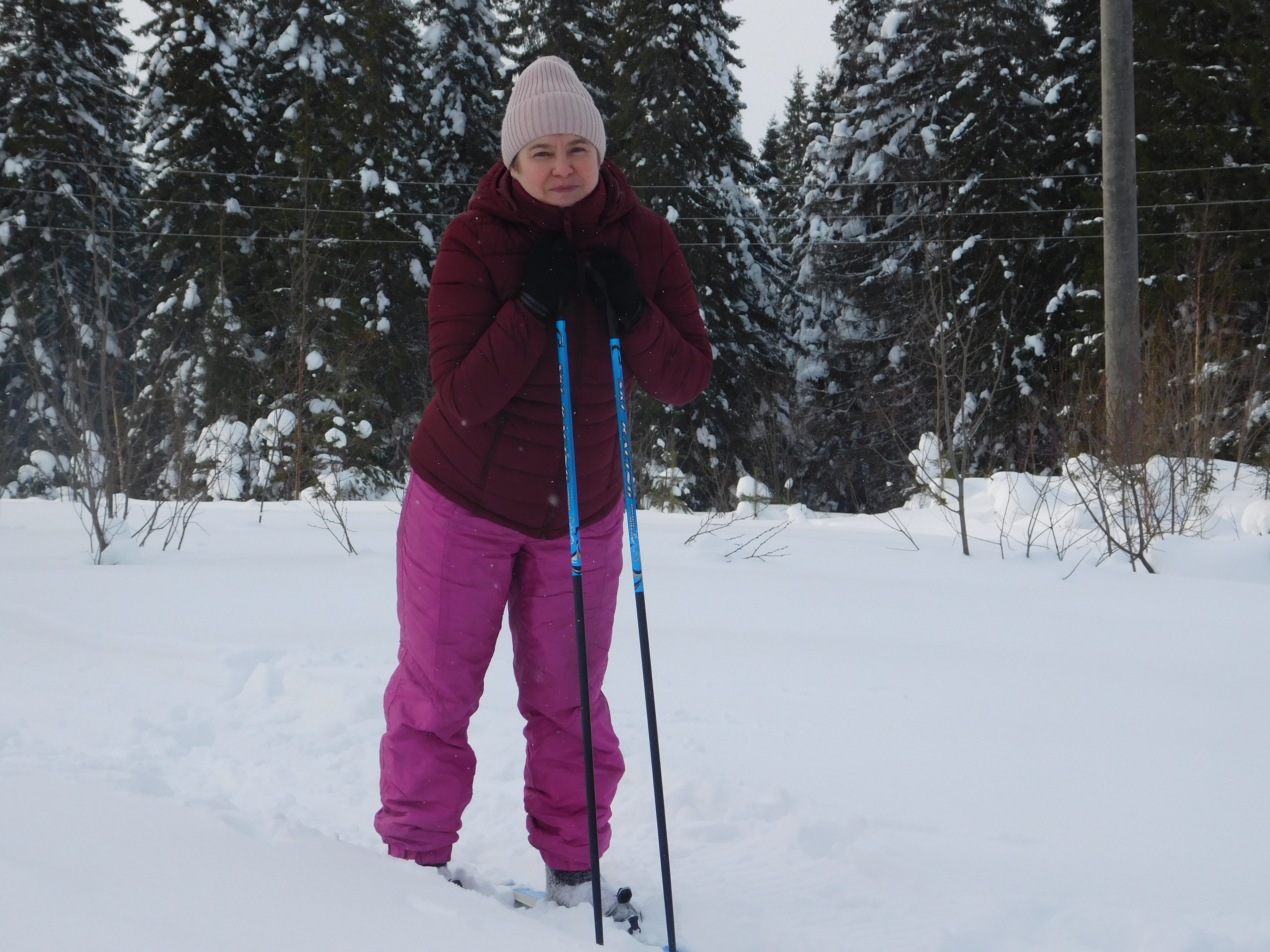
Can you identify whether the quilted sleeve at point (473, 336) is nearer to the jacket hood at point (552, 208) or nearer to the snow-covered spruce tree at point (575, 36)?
the jacket hood at point (552, 208)

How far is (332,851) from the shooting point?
1.67 meters

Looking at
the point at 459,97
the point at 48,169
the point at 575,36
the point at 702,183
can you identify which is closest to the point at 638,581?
the point at 702,183

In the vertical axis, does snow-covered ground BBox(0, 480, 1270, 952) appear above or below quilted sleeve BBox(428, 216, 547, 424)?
below

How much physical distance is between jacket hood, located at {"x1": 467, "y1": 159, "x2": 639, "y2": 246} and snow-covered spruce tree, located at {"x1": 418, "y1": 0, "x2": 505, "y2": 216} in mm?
17403

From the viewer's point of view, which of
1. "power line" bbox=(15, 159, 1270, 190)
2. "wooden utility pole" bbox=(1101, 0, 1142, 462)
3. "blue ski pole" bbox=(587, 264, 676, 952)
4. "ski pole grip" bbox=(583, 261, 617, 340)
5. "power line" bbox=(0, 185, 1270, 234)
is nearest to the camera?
"blue ski pole" bbox=(587, 264, 676, 952)

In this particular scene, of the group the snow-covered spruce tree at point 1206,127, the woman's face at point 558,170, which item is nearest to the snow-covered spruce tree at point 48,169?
the woman's face at point 558,170

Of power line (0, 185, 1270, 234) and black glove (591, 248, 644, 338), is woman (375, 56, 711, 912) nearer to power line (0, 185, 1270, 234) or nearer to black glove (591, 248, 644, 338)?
black glove (591, 248, 644, 338)

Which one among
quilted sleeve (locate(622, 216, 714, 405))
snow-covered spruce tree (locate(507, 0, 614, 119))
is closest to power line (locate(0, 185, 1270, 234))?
snow-covered spruce tree (locate(507, 0, 614, 119))

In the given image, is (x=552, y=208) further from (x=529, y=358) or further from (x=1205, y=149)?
(x=1205, y=149)

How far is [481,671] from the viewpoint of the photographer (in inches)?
85.6

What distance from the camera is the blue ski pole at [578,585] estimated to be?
6.36 feet

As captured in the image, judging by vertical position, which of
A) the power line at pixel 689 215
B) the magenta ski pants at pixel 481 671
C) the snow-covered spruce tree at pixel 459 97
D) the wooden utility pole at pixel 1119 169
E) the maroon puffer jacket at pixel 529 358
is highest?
the snow-covered spruce tree at pixel 459 97

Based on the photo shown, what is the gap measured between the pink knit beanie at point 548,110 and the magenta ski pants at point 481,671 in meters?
0.78

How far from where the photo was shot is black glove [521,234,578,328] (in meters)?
1.91
